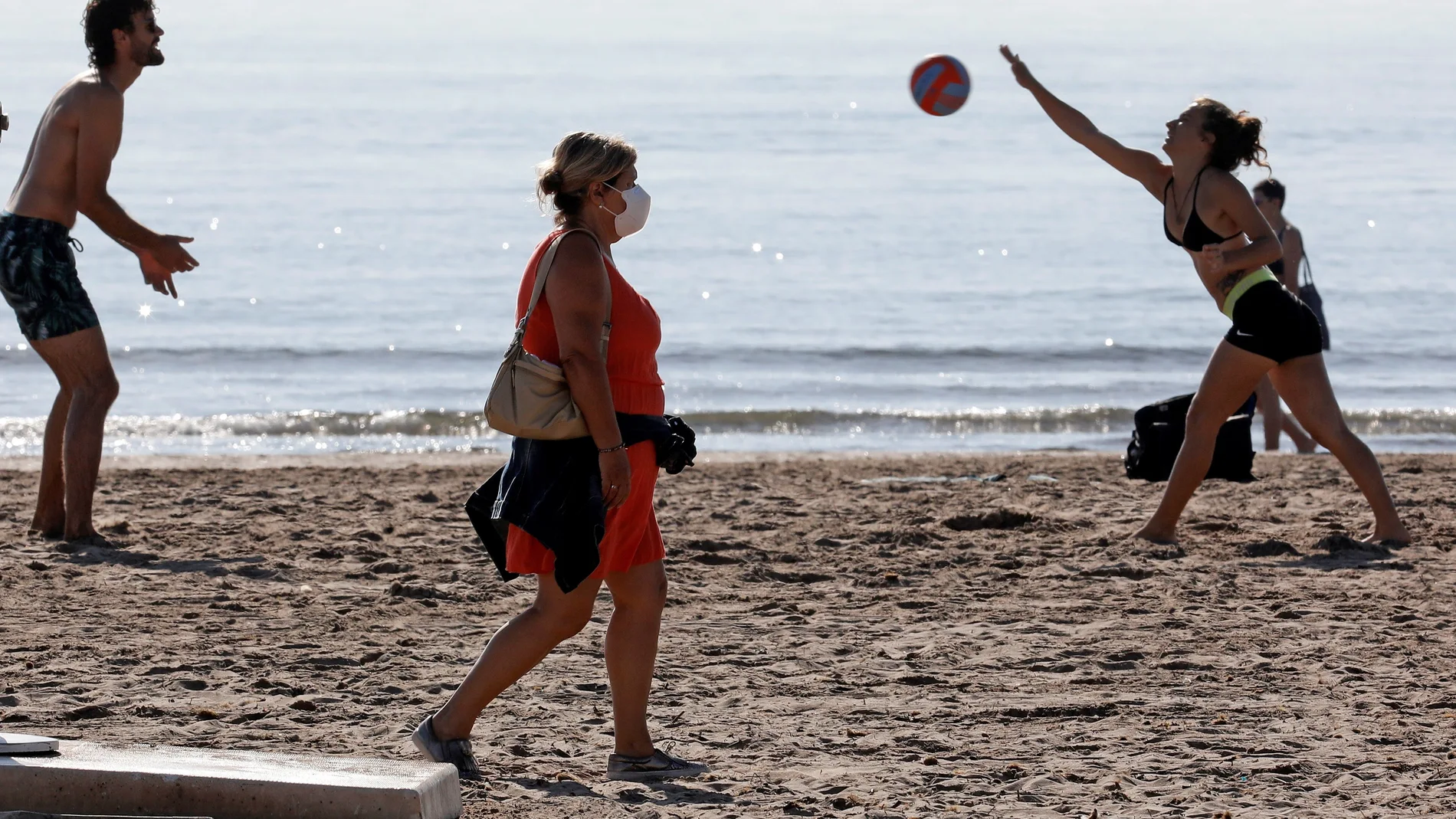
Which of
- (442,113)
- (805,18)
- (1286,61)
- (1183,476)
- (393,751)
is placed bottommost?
(393,751)

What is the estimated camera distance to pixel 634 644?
13.5ft

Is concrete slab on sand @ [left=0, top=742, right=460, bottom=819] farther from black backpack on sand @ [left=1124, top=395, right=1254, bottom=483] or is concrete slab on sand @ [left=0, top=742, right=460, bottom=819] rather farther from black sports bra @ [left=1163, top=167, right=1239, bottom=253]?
black backpack on sand @ [left=1124, top=395, right=1254, bottom=483]

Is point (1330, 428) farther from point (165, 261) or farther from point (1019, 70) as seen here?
point (165, 261)

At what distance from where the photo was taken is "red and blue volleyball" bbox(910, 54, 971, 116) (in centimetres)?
809

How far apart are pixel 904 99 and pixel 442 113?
594 inches

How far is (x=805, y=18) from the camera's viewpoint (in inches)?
5032

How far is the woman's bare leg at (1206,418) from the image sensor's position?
265 inches

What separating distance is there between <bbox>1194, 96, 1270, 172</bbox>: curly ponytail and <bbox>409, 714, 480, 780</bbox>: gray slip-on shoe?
155 inches

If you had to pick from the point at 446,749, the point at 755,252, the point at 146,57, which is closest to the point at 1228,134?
the point at 446,749

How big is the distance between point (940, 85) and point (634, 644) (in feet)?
15.5

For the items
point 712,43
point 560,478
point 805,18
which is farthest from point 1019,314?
point 805,18

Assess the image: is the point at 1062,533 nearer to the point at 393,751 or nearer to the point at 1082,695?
the point at 1082,695

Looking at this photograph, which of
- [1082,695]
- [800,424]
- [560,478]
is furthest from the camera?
[800,424]

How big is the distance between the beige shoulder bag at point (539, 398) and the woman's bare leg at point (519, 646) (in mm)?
367
